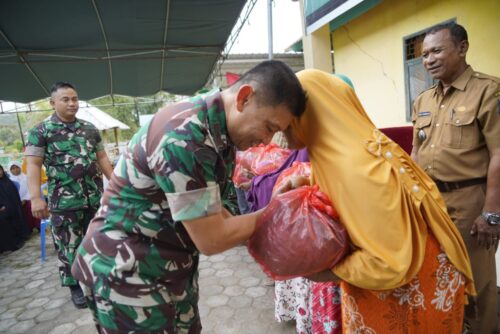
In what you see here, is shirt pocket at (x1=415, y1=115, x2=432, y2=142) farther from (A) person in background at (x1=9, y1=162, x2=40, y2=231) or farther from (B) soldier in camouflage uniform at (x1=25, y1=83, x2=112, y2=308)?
(A) person in background at (x1=9, y1=162, x2=40, y2=231)

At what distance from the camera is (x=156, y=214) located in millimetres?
1187

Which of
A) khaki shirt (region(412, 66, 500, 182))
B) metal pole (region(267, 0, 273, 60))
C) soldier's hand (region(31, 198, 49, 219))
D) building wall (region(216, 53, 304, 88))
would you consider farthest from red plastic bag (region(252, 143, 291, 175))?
building wall (region(216, 53, 304, 88))

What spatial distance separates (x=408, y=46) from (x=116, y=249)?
3.86 m

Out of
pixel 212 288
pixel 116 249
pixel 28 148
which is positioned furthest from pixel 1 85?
pixel 116 249

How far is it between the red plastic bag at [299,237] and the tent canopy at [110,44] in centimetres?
505

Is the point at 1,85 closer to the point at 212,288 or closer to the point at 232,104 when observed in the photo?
the point at 212,288

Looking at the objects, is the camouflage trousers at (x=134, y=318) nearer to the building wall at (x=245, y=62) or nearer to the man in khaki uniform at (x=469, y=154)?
the man in khaki uniform at (x=469, y=154)

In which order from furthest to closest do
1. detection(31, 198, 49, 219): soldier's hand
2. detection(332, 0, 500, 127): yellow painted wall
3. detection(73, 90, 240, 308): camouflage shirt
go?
1. detection(31, 198, 49, 219): soldier's hand
2. detection(332, 0, 500, 127): yellow painted wall
3. detection(73, 90, 240, 308): camouflage shirt

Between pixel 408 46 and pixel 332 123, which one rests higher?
pixel 408 46

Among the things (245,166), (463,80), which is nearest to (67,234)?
(245,166)

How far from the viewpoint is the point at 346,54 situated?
190 inches

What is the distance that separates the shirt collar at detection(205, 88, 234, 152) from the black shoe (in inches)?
121

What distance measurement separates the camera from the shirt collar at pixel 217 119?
1076 mm

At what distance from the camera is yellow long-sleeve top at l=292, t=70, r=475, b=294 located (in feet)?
3.53
